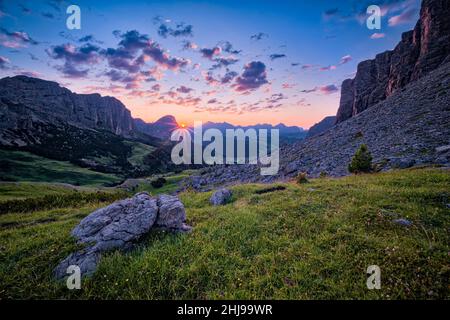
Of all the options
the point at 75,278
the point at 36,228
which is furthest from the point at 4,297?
the point at 36,228

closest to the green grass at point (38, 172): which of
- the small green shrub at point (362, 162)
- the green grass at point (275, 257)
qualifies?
the green grass at point (275, 257)

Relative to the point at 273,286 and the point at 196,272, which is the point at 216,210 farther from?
the point at 273,286

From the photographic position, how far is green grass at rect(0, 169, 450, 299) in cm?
509

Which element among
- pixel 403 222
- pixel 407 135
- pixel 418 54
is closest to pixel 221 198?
pixel 403 222

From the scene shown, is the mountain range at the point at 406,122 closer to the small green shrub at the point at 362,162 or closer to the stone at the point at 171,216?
the small green shrub at the point at 362,162

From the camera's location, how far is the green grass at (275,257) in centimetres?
509

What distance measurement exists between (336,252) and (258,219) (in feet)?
12.2

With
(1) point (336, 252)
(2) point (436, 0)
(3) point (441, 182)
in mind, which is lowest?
(1) point (336, 252)

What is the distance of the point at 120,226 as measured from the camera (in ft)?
25.3

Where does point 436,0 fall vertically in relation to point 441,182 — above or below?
above

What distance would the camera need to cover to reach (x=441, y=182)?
11.1 m

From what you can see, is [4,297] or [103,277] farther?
→ [103,277]

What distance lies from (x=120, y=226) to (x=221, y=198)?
25.2 ft

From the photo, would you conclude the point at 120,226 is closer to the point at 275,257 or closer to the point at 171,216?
the point at 171,216
